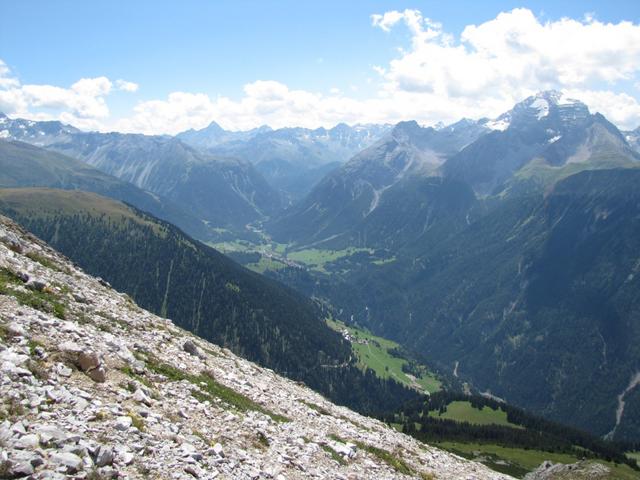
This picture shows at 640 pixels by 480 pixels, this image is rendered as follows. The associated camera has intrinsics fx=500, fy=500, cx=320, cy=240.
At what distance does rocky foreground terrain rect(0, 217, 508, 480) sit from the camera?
20922 millimetres

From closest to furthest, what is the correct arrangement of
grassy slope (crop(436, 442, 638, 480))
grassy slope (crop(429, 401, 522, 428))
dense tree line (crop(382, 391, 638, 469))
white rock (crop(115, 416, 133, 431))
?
white rock (crop(115, 416, 133, 431)) → grassy slope (crop(436, 442, 638, 480)) → dense tree line (crop(382, 391, 638, 469)) → grassy slope (crop(429, 401, 522, 428))

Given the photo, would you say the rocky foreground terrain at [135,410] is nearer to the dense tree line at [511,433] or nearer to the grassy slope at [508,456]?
the grassy slope at [508,456]

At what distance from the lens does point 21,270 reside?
42.2m

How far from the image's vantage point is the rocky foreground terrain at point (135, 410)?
68.6ft

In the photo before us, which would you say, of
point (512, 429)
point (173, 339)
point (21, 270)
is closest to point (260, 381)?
point (173, 339)

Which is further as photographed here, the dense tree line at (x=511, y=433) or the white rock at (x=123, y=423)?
the dense tree line at (x=511, y=433)

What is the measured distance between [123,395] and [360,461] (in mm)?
18520

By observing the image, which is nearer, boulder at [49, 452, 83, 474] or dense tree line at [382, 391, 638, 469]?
boulder at [49, 452, 83, 474]

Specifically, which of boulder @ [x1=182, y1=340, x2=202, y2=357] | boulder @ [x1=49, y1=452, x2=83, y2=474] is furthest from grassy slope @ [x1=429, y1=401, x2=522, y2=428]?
boulder @ [x1=49, y1=452, x2=83, y2=474]

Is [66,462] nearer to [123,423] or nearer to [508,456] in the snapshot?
[123,423]

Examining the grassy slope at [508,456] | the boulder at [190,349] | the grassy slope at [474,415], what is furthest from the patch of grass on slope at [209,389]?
the grassy slope at [474,415]

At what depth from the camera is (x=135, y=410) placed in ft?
88.0

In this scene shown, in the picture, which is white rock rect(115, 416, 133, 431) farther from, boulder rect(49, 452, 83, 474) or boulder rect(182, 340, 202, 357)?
boulder rect(182, 340, 202, 357)

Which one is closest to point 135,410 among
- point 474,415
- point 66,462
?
point 66,462
